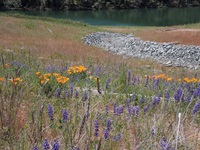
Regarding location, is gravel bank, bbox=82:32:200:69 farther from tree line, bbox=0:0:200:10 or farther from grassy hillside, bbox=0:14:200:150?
tree line, bbox=0:0:200:10

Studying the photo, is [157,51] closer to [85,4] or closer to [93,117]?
[93,117]

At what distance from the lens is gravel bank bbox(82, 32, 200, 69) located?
23142 millimetres

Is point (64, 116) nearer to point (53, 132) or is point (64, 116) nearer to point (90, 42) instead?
point (53, 132)

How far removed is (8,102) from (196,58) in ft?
71.4

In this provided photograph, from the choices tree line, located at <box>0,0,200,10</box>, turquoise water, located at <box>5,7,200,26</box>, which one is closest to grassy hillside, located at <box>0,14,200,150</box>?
turquoise water, located at <box>5,7,200,26</box>

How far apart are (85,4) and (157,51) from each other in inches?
2784

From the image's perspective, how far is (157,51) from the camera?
25484mm

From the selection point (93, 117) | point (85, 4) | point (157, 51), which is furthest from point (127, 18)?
point (93, 117)

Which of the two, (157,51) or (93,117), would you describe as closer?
(93,117)

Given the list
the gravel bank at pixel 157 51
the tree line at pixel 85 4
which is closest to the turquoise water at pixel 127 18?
the tree line at pixel 85 4

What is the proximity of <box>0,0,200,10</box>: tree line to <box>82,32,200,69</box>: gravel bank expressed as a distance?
179 ft

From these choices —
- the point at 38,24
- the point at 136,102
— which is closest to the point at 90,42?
the point at 38,24

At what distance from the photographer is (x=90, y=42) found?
30188mm

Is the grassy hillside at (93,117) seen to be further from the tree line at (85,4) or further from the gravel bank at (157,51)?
the tree line at (85,4)
